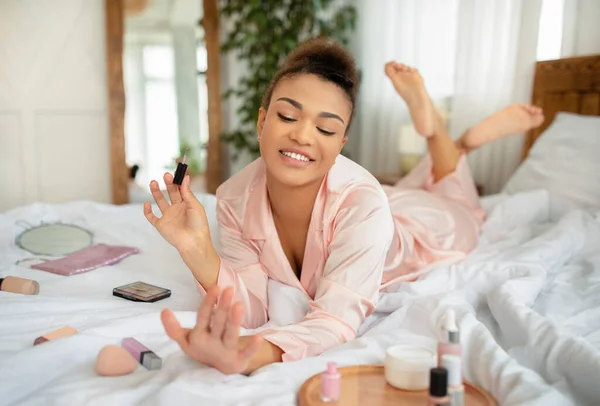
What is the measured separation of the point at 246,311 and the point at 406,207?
2.50 feet

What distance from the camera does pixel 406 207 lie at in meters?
1.68

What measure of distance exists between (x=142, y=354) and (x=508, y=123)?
5.16ft

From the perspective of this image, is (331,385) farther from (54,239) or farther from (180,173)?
(54,239)

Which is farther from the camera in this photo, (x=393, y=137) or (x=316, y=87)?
(x=393, y=137)

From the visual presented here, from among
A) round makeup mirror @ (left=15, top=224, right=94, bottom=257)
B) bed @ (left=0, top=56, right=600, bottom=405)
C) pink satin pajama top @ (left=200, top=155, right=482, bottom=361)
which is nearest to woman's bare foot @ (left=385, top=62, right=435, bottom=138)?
bed @ (left=0, top=56, right=600, bottom=405)

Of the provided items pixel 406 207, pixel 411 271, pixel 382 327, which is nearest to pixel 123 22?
pixel 406 207

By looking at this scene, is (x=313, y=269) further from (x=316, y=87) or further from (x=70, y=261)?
(x=70, y=261)

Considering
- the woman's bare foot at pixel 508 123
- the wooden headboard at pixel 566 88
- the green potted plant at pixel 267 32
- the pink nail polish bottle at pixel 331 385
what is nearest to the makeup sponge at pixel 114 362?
the pink nail polish bottle at pixel 331 385

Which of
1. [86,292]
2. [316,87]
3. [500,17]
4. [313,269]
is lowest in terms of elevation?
[86,292]

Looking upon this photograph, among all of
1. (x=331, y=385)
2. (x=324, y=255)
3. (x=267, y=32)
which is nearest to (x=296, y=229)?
(x=324, y=255)

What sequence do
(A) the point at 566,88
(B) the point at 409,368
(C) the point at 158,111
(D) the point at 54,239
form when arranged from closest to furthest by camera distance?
(B) the point at 409,368 < (D) the point at 54,239 < (A) the point at 566,88 < (C) the point at 158,111

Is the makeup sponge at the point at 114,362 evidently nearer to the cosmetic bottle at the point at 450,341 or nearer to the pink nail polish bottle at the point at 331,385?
the pink nail polish bottle at the point at 331,385

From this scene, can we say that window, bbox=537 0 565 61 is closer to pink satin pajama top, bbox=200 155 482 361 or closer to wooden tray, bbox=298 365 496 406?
pink satin pajama top, bbox=200 155 482 361

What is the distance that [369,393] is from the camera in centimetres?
74
